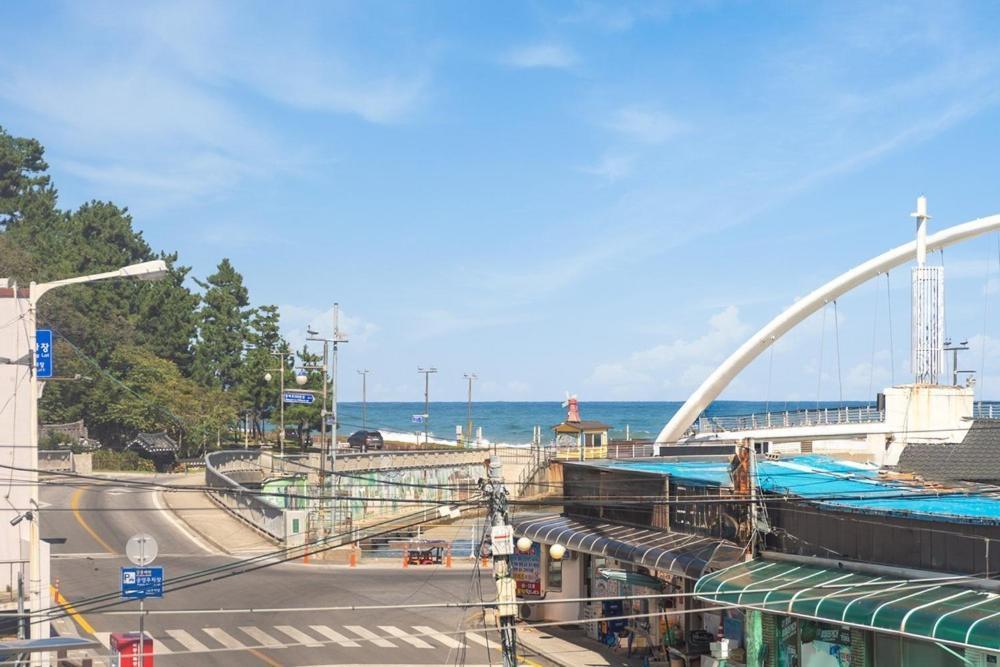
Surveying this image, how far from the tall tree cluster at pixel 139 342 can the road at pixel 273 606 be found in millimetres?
33660

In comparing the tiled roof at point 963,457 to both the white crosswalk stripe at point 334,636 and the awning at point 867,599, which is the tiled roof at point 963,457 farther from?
the white crosswalk stripe at point 334,636

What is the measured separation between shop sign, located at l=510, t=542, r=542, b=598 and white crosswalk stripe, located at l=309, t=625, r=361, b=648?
6.68m

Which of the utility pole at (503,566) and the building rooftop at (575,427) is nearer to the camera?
the utility pole at (503,566)

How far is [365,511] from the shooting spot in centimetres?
6525

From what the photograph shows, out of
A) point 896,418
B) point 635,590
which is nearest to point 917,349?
point 896,418

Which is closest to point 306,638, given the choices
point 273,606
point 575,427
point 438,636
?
point 438,636

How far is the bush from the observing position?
276 ft

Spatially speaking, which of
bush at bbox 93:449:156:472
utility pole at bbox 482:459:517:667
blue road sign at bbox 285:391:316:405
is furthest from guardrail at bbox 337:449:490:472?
utility pole at bbox 482:459:517:667

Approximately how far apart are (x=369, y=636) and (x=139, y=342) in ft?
261

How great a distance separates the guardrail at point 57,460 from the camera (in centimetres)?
7456

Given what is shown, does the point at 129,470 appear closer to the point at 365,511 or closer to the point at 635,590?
the point at 365,511

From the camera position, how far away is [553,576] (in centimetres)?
3612

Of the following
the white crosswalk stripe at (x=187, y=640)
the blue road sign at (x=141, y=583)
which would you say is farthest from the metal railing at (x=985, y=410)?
the blue road sign at (x=141, y=583)

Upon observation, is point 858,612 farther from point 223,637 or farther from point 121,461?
point 121,461
